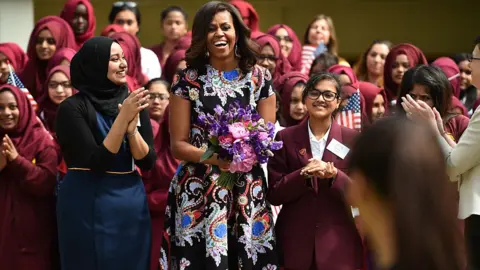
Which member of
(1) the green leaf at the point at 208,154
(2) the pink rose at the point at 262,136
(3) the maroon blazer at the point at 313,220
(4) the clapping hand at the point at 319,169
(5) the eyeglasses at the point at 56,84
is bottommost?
(3) the maroon blazer at the point at 313,220

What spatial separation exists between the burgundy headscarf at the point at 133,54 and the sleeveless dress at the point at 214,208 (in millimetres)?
2313

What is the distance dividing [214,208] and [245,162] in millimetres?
323

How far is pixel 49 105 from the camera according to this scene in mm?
6453

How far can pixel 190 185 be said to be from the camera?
474 centimetres

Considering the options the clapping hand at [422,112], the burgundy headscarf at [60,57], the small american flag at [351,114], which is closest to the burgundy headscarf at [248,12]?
the burgundy headscarf at [60,57]

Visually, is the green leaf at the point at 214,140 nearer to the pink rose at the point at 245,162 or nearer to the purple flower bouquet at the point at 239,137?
the purple flower bouquet at the point at 239,137

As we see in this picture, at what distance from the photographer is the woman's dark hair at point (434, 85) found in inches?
201

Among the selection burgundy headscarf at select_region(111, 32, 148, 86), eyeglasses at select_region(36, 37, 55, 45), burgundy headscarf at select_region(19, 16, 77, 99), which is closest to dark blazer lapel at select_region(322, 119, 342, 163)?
burgundy headscarf at select_region(111, 32, 148, 86)

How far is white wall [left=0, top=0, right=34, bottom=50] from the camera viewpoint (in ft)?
29.6

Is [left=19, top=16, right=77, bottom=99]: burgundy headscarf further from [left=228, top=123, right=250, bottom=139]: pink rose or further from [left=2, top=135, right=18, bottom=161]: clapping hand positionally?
[left=228, top=123, right=250, bottom=139]: pink rose

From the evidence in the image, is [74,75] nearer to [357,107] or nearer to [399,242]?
[357,107]

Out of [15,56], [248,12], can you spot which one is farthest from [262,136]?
[248,12]

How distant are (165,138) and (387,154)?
4.08 m

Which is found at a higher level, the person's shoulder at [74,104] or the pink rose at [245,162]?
the person's shoulder at [74,104]
